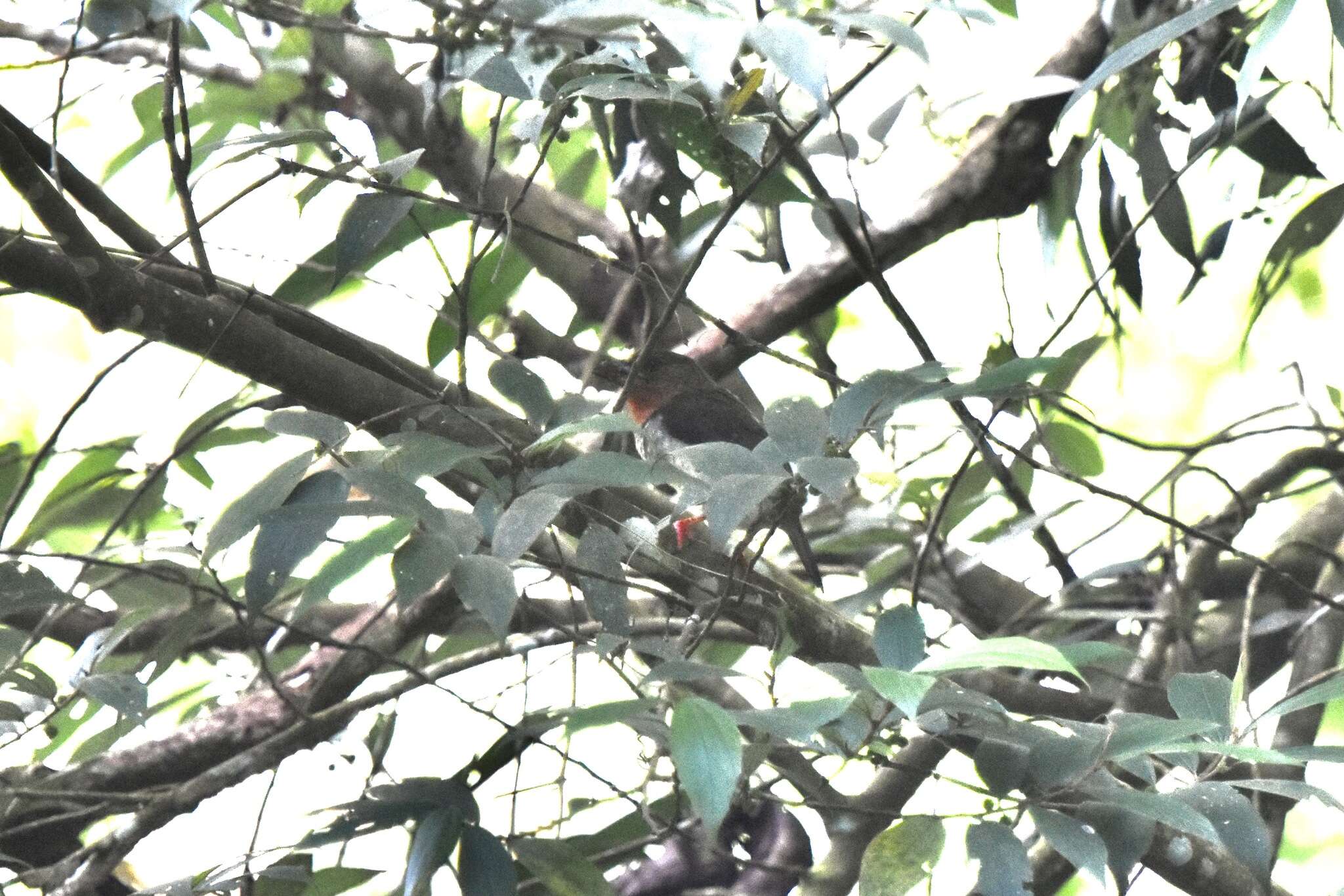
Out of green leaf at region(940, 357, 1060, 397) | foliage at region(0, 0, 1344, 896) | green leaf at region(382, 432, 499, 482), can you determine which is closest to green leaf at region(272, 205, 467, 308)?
foliage at region(0, 0, 1344, 896)

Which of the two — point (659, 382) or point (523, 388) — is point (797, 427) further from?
point (659, 382)

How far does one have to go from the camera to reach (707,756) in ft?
3.04

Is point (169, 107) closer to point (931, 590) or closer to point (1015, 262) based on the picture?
point (931, 590)

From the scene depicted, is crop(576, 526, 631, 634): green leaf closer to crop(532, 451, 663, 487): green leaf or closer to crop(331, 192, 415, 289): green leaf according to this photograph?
crop(532, 451, 663, 487): green leaf

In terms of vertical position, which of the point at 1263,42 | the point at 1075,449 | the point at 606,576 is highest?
the point at 1075,449

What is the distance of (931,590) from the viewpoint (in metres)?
2.38

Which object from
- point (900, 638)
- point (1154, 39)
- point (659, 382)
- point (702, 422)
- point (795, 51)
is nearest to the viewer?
point (795, 51)

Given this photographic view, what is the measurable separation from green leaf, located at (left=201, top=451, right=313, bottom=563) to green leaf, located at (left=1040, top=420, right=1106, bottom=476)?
5.40ft

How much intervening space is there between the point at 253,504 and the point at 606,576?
34 cm

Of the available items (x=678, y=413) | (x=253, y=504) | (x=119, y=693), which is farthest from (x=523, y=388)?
(x=678, y=413)

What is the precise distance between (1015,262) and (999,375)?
75.0 inches

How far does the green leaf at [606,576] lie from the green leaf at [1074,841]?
0.44 meters

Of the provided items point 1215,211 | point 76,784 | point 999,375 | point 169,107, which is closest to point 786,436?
point 999,375

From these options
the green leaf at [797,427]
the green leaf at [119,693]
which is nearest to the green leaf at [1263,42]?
the green leaf at [797,427]
